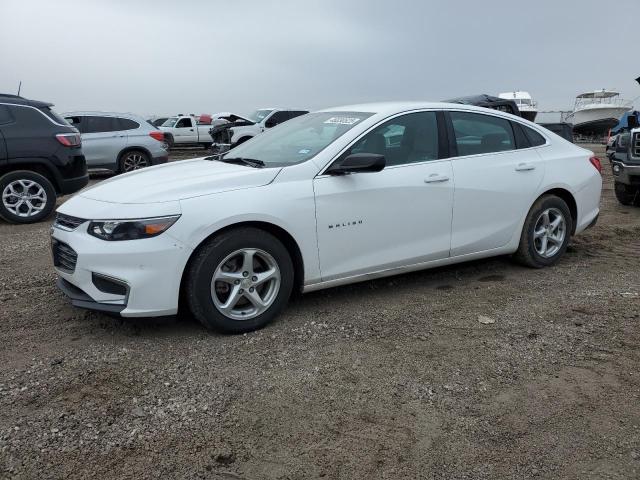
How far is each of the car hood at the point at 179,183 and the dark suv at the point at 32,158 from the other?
4.24 m

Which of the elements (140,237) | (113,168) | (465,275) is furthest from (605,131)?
(140,237)

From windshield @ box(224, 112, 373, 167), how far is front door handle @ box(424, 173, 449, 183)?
68 centimetres

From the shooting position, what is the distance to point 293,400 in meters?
3.00

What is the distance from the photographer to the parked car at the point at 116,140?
12750 mm

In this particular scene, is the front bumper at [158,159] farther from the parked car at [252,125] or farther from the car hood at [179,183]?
the car hood at [179,183]

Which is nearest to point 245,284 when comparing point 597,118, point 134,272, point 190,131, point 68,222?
point 134,272

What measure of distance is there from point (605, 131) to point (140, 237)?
3988 centimetres

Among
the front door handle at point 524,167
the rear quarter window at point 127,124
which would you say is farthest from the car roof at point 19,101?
the front door handle at point 524,167

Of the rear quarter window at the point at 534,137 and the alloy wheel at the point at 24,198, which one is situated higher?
the rear quarter window at the point at 534,137

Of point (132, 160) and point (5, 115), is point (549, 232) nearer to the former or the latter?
point (5, 115)

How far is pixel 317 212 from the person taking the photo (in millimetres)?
3949

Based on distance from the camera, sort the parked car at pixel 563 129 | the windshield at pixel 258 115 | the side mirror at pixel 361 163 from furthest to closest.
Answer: the windshield at pixel 258 115 < the parked car at pixel 563 129 < the side mirror at pixel 361 163

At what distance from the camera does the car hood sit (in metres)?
3.67

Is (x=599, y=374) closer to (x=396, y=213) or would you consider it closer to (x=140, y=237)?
(x=396, y=213)
